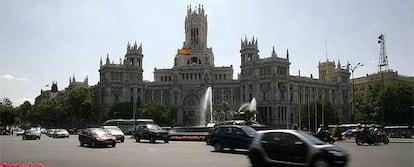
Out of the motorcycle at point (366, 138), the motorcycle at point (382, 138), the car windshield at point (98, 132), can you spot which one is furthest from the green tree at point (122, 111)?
the motorcycle at point (366, 138)

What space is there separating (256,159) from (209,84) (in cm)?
14306

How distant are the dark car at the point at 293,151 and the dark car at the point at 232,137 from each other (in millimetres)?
9648

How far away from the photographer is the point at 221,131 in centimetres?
3194

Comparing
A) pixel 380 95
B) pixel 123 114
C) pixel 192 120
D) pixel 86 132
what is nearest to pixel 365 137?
pixel 86 132

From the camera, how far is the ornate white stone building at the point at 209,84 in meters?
147

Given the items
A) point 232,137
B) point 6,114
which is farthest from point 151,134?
point 6,114

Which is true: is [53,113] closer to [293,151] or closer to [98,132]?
[98,132]

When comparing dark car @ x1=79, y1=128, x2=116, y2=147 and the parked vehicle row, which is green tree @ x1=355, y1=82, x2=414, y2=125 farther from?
the parked vehicle row

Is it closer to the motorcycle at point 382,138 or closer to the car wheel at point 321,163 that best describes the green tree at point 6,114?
the motorcycle at point 382,138

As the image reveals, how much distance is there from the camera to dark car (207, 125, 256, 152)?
99.0ft

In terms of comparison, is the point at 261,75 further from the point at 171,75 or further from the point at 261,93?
the point at 171,75

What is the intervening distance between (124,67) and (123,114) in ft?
84.1

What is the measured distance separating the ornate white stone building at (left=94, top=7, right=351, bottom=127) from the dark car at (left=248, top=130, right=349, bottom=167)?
124763 mm

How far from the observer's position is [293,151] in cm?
1869
